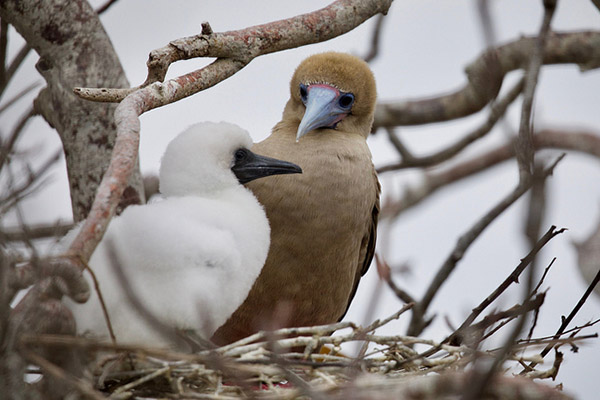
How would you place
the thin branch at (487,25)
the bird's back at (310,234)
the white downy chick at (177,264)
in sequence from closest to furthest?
the thin branch at (487,25) < the white downy chick at (177,264) < the bird's back at (310,234)

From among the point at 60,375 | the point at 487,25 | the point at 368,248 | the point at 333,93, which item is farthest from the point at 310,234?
the point at 487,25

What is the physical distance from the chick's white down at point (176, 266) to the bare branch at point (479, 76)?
2.13 m

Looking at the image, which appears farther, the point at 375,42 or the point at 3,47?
the point at 375,42

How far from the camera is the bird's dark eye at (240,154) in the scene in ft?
11.5

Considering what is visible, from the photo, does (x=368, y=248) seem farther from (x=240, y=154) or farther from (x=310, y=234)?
(x=240, y=154)

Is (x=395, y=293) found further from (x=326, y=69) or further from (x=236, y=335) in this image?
(x=326, y=69)

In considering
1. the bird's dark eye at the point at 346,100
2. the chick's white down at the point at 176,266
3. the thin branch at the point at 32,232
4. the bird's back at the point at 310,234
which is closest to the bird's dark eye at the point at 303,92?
the bird's dark eye at the point at 346,100

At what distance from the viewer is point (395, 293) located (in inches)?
169

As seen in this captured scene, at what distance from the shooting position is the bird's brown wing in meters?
4.23

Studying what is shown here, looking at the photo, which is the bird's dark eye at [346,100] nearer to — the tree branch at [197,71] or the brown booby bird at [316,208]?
the brown booby bird at [316,208]

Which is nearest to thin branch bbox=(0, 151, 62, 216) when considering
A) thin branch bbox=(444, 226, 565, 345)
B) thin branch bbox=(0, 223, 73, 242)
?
thin branch bbox=(0, 223, 73, 242)

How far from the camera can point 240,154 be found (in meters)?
3.52

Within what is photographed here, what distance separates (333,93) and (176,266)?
5.67ft

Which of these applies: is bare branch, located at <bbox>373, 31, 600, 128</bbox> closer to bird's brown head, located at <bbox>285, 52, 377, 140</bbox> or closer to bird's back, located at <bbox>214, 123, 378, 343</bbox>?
bird's brown head, located at <bbox>285, 52, 377, 140</bbox>
